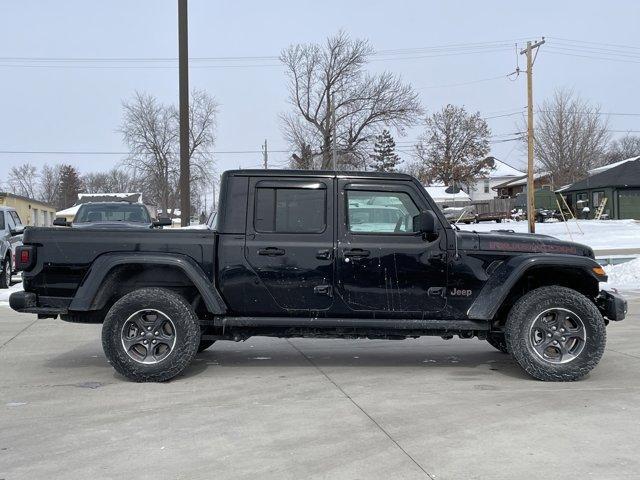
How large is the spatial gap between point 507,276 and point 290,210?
208 cm

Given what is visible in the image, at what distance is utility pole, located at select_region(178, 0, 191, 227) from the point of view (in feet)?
53.0

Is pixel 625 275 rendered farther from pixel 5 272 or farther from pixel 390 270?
pixel 5 272

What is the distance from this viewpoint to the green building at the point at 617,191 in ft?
150

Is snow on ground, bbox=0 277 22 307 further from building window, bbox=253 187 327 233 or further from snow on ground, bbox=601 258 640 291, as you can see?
snow on ground, bbox=601 258 640 291

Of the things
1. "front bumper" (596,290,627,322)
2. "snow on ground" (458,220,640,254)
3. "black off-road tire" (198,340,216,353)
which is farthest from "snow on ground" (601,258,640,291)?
"black off-road tire" (198,340,216,353)

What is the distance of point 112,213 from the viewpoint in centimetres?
1452

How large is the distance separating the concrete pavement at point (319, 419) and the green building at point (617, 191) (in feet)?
137

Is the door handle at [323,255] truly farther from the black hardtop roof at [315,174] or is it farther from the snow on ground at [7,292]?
the snow on ground at [7,292]

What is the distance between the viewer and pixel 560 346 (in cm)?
622

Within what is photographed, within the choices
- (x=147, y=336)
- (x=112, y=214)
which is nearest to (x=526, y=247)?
(x=147, y=336)

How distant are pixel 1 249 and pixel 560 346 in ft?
40.5

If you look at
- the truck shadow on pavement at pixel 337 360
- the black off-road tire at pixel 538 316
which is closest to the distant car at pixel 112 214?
the truck shadow on pavement at pixel 337 360

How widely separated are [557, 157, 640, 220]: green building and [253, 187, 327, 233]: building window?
144 ft

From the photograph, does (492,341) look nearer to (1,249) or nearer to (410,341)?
(410,341)
